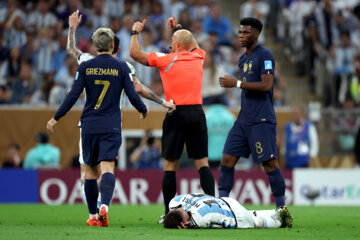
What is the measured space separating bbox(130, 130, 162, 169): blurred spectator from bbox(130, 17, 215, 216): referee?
741 cm

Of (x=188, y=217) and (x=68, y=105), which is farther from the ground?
(x=68, y=105)

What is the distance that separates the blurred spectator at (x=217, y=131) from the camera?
1603 centimetres

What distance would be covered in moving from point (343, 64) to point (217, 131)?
659 centimetres

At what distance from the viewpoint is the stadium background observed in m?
17.9

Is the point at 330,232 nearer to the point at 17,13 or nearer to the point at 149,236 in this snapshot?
the point at 149,236

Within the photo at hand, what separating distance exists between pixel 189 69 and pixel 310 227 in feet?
8.58

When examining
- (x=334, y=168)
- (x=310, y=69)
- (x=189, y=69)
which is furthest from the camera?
(x=310, y=69)

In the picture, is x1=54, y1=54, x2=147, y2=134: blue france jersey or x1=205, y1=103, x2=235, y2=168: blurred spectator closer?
x1=54, y1=54, x2=147, y2=134: blue france jersey

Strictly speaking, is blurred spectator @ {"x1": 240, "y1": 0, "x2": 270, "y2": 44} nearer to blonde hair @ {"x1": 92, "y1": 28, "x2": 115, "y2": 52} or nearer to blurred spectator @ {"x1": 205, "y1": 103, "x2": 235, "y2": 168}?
blurred spectator @ {"x1": 205, "y1": 103, "x2": 235, "y2": 168}

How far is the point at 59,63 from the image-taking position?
20.3 meters

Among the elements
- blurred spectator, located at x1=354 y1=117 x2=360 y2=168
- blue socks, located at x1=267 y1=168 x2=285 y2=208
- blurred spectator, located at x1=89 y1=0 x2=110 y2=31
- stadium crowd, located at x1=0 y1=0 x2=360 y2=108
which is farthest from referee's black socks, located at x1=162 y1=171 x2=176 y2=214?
blurred spectator, located at x1=89 y1=0 x2=110 y2=31

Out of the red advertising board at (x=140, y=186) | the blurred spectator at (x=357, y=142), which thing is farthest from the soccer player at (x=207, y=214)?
the blurred spectator at (x=357, y=142)

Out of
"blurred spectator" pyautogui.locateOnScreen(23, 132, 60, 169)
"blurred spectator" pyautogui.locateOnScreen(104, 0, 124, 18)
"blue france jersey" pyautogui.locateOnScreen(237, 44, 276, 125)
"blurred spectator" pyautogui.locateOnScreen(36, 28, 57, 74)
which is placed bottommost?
"blurred spectator" pyautogui.locateOnScreen(23, 132, 60, 169)

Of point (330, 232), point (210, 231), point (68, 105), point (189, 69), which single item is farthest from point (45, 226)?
point (330, 232)
